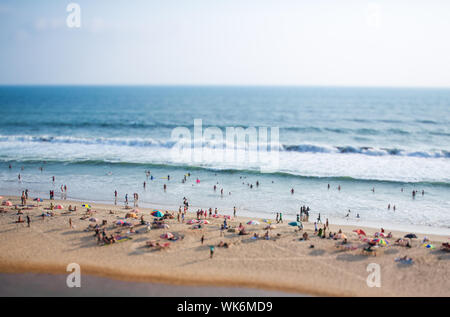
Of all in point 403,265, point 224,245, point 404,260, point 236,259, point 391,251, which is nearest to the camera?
point 403,265

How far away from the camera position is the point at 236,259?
19109 mm

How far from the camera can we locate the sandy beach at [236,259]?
1694 centimetres

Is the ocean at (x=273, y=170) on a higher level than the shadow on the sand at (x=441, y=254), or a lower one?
higher

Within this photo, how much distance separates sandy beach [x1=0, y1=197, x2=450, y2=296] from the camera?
16.9 metres

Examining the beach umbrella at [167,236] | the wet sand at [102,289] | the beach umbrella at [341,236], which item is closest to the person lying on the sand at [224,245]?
the beach umbrella at [167,236]

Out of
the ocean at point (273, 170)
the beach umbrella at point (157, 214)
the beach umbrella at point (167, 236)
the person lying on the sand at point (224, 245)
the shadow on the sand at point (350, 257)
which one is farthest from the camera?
the ocean at point (273, 170)

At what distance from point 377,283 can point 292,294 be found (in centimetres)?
466

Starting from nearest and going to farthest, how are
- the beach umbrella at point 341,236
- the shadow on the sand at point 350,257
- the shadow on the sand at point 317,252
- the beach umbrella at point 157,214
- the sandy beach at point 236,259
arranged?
the sandy beach at point 236,259, the shadow on the sand at point 350,257, the shadow on the sand at point 317,252, the beach umbrella at point 341,236, the beach umbrella at point 157,214

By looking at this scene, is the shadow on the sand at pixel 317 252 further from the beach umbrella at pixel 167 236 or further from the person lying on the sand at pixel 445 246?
the beach umbrella at pixel 167 236

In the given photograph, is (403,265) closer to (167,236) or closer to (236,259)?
(236,259)

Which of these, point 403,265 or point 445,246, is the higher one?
point 445,246

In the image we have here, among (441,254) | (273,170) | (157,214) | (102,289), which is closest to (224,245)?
(157,214)

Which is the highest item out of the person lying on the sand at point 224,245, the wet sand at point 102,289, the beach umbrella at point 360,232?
the beach umbrella at point 360,232
